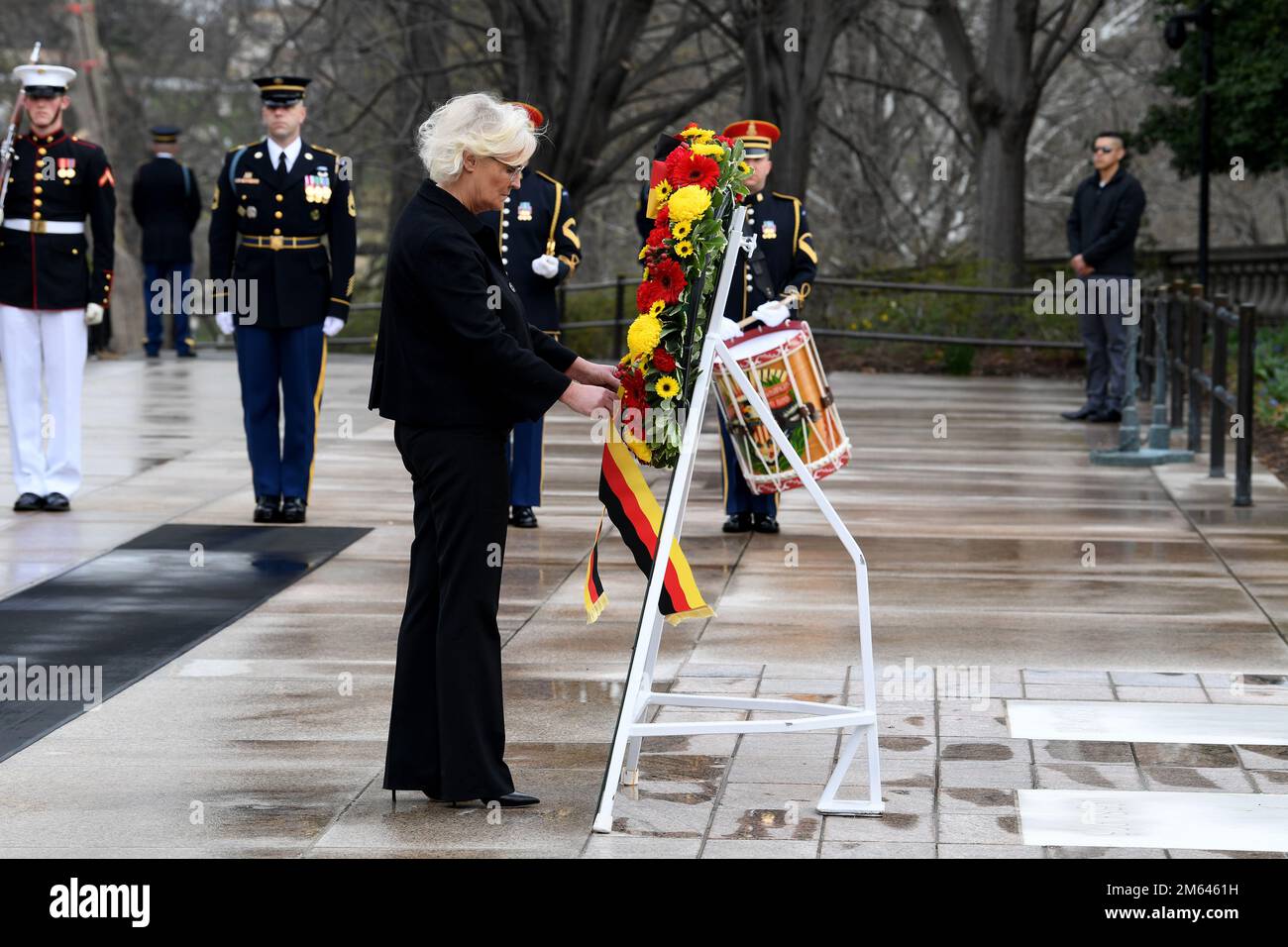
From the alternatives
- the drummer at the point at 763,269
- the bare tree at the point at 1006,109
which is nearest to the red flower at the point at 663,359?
the drummer at the point at 763,269

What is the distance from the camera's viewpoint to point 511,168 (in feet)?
18.4

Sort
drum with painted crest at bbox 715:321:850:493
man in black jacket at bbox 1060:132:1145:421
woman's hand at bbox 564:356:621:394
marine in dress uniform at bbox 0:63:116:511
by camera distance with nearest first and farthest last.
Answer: woman's hand at bbox 564:356:621:394, drum with painted crest at bbox 715:321:850:493, marine in dress uniform at bbox 0:63:116:511, man in black jacket at bbox 1060:132:1145:421

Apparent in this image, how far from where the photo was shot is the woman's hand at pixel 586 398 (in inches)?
220

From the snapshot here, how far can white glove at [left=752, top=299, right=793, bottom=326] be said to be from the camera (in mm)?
9555

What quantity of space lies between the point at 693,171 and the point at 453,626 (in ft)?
4.77

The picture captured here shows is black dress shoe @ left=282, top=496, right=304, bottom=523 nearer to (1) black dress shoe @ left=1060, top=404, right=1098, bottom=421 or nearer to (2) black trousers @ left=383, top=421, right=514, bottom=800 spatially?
(2) black trousers @ left=383, top=421, right=514, bottom=800

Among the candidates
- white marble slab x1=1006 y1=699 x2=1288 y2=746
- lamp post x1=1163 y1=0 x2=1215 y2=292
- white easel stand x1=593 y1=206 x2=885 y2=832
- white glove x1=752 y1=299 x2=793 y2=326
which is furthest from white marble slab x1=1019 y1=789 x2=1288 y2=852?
lamp post x1=1163 y1=0 x2=1215 y2=292

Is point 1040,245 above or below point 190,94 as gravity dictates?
below

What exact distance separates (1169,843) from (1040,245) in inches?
1325

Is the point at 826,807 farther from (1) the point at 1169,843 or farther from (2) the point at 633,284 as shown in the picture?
(2) the point at 633,284

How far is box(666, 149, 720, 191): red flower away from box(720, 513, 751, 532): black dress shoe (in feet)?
17.3

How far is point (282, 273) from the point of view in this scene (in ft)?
35.3
